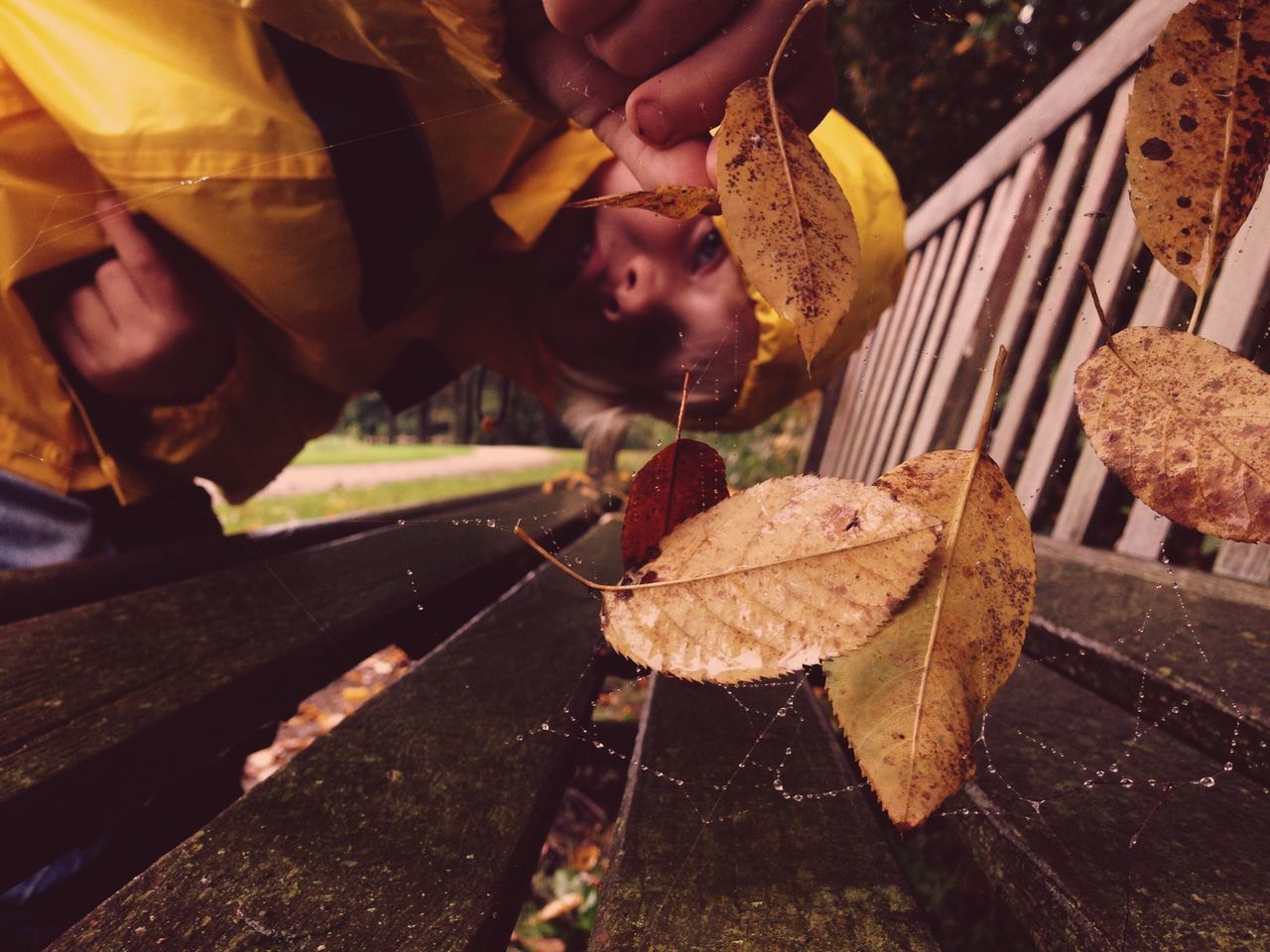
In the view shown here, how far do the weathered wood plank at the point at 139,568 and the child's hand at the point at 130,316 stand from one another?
0.23 meters

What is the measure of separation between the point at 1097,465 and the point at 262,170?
1.00 meters

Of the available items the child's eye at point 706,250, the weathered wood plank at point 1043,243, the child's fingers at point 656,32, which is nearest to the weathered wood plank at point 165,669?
the child's fingers at point 656,32

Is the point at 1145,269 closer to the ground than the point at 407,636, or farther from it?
farther from it

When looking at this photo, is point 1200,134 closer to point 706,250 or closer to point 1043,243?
point 706,250

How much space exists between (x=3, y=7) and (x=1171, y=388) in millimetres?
998

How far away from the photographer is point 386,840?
0.30m

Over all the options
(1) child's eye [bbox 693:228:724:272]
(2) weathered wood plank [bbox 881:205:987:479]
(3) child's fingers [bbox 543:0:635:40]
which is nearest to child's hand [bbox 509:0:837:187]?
(3) child's fingers [bbox 543:0:635:40]

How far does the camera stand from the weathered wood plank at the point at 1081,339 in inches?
30.2

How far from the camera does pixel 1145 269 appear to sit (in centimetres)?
86

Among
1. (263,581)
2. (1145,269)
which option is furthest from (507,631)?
(1145,269)

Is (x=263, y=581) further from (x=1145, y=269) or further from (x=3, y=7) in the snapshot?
(x=1145, y=269)

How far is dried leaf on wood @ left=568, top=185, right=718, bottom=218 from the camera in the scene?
0.20 metres

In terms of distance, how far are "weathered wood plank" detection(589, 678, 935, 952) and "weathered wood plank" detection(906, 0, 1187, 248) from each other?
2.37 feet

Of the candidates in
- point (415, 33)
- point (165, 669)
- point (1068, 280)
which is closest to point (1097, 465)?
point (1068, 280)
